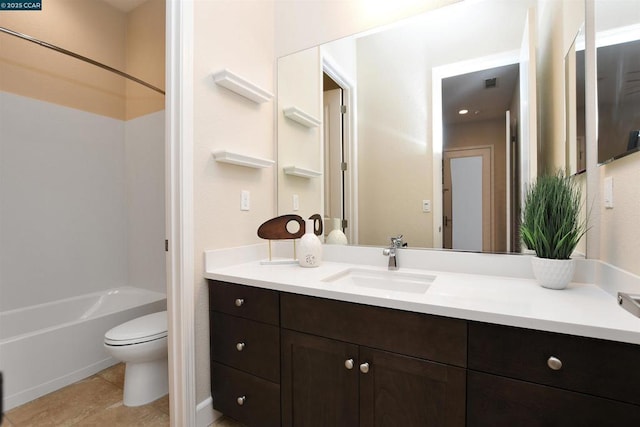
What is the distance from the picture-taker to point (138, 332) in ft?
5.61

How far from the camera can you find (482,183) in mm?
1478

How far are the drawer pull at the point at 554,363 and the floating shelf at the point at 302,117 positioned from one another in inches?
62.7

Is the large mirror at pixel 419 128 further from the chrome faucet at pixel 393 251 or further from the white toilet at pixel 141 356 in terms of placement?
the white toilet at pixel 141 356

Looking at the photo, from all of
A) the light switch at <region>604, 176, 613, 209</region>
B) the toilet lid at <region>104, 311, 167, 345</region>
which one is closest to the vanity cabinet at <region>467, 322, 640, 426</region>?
the light switch at <region>604, 176, 613, 209</region>

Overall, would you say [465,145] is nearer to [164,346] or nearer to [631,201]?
[631,201]

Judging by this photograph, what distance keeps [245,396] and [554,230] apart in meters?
1.49

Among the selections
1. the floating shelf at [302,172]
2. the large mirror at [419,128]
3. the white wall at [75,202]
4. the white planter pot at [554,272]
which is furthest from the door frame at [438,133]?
the white wall at [75,202]

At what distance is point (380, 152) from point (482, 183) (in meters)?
0.55

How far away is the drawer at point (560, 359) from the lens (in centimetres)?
79

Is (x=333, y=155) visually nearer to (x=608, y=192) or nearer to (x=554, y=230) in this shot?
(x=554, y=230)

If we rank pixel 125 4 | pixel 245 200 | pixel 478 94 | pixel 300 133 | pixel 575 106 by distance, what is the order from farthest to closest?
1. pixel 125 4
2. pixel 300 133
3. pixel 245 200
4. pixel 478 94
5. pixel 575 106

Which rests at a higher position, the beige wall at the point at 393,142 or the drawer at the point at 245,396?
the beige wall at the point at 393,142

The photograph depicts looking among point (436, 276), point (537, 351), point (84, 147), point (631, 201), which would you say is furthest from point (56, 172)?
point (631, 201)

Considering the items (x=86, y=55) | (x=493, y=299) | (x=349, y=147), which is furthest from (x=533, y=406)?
(x=86, y=55)
